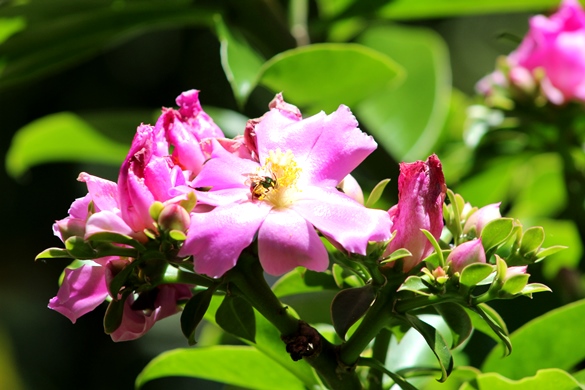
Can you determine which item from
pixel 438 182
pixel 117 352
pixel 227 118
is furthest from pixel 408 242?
pixel 117 352

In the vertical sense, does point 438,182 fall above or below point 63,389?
above

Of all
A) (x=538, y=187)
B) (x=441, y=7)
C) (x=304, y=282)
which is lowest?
(x=538, y=187)

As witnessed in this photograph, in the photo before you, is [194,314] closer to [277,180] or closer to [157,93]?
[277,180]

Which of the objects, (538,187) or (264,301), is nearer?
(264,301)

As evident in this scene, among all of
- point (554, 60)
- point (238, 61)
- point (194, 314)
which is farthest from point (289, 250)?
point (554, 60)

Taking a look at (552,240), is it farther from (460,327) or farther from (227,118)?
(460,327)

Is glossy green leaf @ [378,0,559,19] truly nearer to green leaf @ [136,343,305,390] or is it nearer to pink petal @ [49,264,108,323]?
green leaf @ [136,343,305,390]
